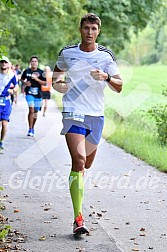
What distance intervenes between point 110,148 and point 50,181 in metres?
5.01

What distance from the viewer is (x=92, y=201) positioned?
8.60 meters

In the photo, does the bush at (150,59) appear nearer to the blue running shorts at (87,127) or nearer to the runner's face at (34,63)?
the runner's face at (34,63)

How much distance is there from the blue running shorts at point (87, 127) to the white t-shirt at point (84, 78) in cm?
9

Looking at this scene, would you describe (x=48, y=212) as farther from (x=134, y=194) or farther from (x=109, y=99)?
(x=109, y=99)

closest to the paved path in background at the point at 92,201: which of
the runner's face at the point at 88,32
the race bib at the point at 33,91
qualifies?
the runner's face at the point at 88,32

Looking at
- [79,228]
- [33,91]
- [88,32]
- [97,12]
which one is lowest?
[33,91]

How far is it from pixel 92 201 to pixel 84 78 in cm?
236

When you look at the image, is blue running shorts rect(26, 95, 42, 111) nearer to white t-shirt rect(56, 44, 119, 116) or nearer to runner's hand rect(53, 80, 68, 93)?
runner's hand rect(53, 80, 68, 93)

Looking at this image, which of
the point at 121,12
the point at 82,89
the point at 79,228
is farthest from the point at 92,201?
the point at 121,12

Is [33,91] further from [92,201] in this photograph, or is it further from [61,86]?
[61,86]

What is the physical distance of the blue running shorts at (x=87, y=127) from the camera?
6785mm

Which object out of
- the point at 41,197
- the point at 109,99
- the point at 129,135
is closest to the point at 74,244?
the point at 41,197

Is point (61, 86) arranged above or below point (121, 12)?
above

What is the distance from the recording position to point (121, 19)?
26.2 m
